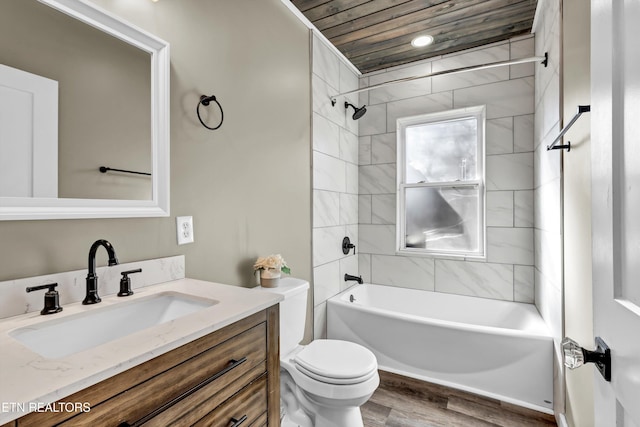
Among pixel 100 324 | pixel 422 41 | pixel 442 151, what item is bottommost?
pixel 100 324

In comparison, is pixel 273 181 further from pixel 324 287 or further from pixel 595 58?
pixel 595 58

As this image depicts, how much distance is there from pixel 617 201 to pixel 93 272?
4.65 feet

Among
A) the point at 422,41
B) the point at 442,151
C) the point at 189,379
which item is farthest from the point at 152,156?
the point at 442,151

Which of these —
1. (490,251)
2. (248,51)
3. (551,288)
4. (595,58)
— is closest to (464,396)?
(551,288)

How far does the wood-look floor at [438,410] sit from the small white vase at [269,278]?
1.00 m

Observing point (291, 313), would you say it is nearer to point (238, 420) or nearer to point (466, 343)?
point (238, 420)

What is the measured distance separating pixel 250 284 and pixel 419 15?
2.21 meters

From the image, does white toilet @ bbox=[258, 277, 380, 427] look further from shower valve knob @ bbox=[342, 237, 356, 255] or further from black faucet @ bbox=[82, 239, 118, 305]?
shower valve knob @ bbox=[342, 237, 356, 255]

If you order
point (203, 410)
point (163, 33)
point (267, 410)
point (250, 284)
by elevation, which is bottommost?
point (267, 410)

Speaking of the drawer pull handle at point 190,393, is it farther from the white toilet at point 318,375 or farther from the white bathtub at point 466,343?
the white bathtub at point 466,343

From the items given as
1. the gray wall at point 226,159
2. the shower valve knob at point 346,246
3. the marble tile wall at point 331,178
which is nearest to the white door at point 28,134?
the gray wall at point 226,159

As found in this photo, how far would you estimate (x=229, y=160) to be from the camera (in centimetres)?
168

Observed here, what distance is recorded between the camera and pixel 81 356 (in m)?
0.66

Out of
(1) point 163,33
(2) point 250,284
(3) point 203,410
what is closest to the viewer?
(3) point 203,410
